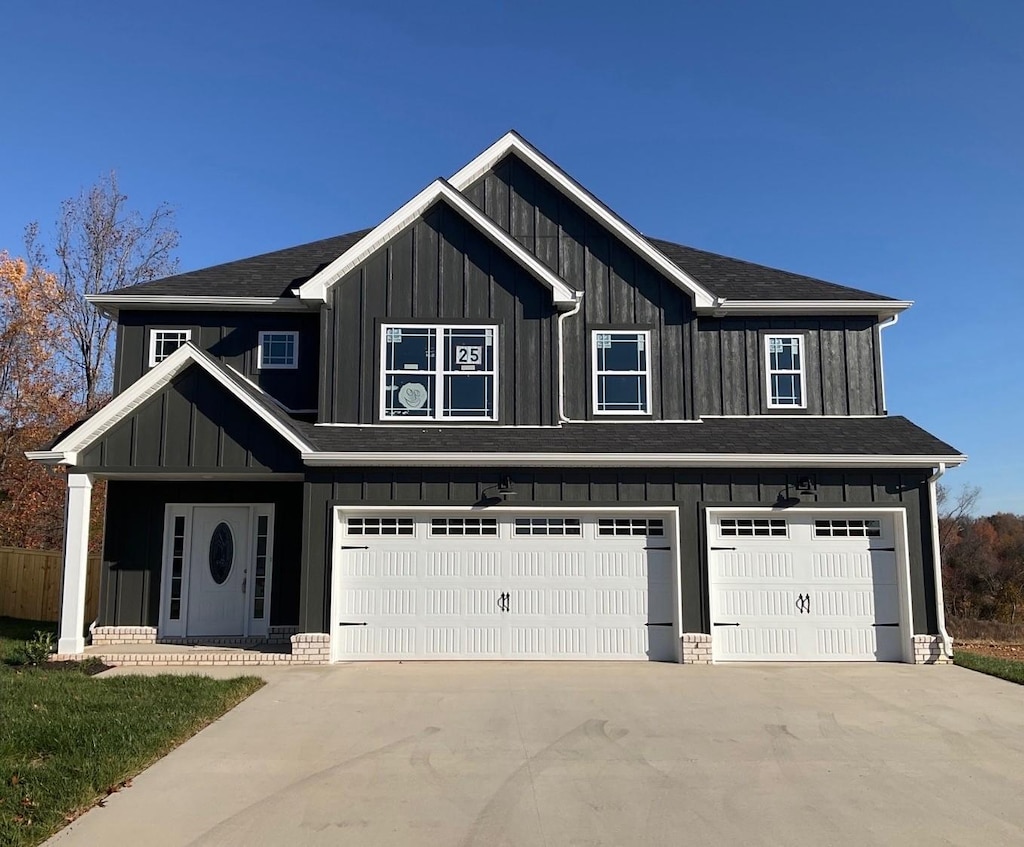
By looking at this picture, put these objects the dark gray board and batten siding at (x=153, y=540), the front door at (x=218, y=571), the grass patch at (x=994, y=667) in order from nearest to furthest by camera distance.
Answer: the grass patch at (x=994, y=667), the dark gray board and batten siding at (x=153, y=540), the front door at (x=218, y=571)

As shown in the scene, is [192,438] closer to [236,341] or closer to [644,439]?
[236,341]

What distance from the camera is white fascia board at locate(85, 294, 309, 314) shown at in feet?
44.0

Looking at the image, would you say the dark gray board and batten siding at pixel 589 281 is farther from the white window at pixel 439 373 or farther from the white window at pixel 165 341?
the white window at pixel 165 341

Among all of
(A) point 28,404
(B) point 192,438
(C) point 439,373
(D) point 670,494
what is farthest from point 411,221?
(A) point 28,404

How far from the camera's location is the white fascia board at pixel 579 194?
44.1 feet

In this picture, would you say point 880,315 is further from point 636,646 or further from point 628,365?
point 636,646

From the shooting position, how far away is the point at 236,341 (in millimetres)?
13711

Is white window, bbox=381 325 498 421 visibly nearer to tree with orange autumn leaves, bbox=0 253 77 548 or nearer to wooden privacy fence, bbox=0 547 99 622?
wooden privacy fence, bbox=0 547 99 622

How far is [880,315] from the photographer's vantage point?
1410 centimetres

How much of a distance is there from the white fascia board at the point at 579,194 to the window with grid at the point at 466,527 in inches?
208

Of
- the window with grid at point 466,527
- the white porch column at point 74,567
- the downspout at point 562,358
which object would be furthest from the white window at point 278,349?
the downspout at point 562,358

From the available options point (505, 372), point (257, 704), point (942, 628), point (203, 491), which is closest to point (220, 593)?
point (203, 491)

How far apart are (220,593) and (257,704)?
4.96 m

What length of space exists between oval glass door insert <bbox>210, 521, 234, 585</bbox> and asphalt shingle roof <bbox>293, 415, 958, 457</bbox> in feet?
8.56
